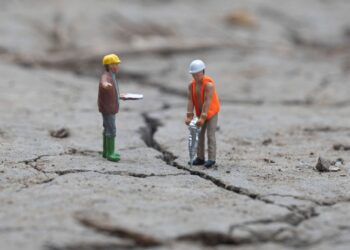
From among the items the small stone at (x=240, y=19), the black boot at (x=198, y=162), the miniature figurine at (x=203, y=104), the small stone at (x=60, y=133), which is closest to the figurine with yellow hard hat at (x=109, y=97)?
the miniature figurine at (x=203, y=104)

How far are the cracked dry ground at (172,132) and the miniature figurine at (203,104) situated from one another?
16 centimetres

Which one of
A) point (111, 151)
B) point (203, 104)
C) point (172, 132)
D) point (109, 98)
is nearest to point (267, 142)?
point (172, 132)

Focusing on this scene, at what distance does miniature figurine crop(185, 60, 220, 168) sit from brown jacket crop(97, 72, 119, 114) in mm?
509

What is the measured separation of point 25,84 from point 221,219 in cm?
481

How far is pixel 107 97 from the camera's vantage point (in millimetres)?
4520

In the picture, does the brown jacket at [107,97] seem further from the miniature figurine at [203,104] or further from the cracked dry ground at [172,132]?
the miniature figurine at [203,104]

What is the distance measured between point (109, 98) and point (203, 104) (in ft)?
2.10

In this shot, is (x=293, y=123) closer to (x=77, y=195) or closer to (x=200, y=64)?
(x=200, y=64)

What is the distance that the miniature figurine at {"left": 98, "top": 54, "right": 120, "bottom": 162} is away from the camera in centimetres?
451

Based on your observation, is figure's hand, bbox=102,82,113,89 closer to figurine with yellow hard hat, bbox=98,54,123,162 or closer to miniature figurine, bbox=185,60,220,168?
figurine with yellow hard hat, bbox=98,54,123,162

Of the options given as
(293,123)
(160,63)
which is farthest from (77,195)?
Answer: (160,63)

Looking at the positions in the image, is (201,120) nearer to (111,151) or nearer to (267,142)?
(111,151)

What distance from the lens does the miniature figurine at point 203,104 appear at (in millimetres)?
4449

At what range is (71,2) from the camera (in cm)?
1114
